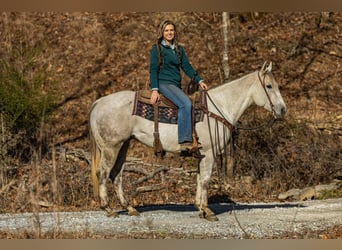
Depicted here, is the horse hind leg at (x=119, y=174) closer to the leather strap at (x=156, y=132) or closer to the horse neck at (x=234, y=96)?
Result: the leather strap at (x=156, y=132)

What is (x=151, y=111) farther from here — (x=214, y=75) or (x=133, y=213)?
(x=214, y=75)

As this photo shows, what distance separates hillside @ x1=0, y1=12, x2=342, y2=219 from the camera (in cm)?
1567

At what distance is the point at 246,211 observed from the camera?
11.6m

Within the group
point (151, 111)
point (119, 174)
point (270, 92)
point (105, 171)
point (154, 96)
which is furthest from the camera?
point (119, 174)

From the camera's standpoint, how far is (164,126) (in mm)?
10633

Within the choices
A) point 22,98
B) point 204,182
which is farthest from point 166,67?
point 22,98

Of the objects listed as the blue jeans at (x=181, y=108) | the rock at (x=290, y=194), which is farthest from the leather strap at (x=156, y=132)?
the rock at (x=290, y=194)

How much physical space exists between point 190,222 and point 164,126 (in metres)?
1.40

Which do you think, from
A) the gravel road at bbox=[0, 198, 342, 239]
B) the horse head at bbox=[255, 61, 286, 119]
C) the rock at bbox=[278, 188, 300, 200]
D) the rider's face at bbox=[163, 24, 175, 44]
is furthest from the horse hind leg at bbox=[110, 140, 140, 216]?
the rock at bbox=[278, 188, 300, 200]

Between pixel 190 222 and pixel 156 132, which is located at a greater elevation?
pixel 156 132

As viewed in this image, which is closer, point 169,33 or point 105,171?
point 169,33

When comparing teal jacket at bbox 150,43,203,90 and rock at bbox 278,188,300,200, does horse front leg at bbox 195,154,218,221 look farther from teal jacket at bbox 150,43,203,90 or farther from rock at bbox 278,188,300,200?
rock at bbox 278,188,300,200

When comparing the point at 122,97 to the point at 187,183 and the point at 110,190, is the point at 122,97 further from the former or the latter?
the point at 187,183

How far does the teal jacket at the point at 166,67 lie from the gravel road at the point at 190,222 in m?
1.92
